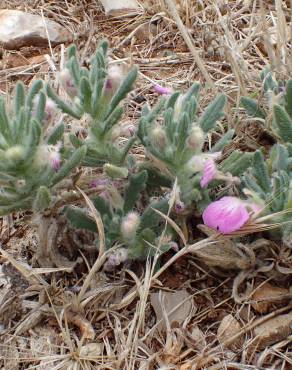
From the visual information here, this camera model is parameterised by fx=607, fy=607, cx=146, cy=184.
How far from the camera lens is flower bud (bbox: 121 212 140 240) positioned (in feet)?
6.01

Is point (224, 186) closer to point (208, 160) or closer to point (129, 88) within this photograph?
point (208, 160)

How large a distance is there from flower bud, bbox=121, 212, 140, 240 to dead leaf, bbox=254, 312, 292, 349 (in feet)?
1.56

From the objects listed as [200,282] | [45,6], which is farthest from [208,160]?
[45,6]

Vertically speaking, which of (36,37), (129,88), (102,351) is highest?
(129,88)

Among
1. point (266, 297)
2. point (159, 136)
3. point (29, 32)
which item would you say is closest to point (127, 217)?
point (159, 136)

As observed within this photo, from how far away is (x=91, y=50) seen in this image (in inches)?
125

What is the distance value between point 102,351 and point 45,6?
2.32 meters

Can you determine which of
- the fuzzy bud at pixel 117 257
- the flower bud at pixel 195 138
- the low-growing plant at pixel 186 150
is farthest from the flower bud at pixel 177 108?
the fuzzy bud at pixel 117 257

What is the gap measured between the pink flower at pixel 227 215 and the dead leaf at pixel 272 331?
324 mm

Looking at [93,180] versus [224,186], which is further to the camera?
[224,186]

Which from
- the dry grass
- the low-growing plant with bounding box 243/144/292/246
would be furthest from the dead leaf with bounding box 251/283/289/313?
the low-growing plant with bounding box 243/144/292/246

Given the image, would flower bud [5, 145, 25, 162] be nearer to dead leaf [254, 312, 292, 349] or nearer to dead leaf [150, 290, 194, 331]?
dead leaf [150, 290, 194, 331]

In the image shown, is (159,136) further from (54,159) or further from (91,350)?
(91,350)

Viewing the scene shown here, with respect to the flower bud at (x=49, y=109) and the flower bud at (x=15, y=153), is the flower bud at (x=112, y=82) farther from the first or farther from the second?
the flower bud at (x=15, y=153)
